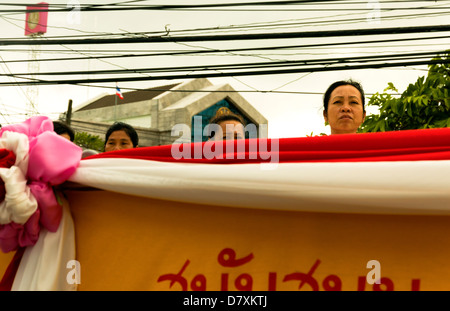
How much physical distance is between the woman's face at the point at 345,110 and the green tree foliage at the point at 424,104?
2.08 m

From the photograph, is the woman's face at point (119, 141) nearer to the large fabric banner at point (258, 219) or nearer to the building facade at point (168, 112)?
the large fabric banner at point (258, 219)

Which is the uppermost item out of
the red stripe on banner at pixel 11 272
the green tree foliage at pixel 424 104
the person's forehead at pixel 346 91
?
the green tree foliage at pixel 424 104

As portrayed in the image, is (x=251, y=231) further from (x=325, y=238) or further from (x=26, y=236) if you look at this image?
(x=26, y=236)

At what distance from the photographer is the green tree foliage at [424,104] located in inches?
161

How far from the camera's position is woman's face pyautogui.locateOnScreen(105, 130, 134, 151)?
2566 millimetres

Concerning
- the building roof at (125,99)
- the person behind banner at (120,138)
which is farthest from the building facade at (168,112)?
the person behind banner at (120,138)

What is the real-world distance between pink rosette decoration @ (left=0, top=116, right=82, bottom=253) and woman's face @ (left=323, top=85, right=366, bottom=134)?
1.45 metres

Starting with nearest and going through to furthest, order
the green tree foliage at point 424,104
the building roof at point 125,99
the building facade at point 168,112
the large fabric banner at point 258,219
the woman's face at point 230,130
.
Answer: the large fabric banner at point 258,219
the woman's face at point 230,130
the green tree foliage at point 424,104
the building facade at point 168,112
the building roof at point 125,99

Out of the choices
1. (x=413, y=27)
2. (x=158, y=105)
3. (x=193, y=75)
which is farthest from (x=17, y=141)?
(x=158, y=105)

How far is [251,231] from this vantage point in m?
1.16

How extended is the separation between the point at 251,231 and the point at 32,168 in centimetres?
58

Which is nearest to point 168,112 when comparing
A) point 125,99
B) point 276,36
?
point 125,99

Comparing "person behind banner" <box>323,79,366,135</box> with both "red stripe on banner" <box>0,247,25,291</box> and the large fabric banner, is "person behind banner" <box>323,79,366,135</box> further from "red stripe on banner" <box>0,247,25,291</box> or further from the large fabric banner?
"red stripe on banner" <box>0,247,25,291</box>
